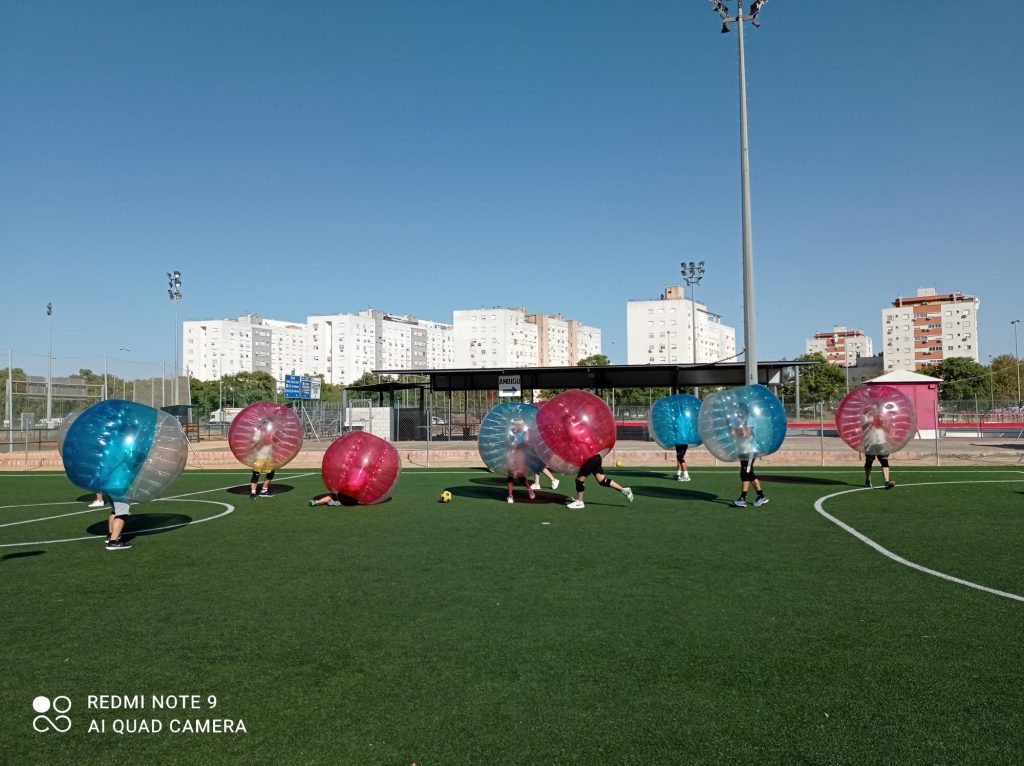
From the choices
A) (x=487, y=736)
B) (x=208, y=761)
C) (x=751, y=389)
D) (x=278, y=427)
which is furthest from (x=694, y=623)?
(x=278, y=427)

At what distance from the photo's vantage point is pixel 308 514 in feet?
47.5

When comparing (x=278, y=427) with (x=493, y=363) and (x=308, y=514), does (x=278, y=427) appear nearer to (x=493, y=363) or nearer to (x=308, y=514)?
(x=308, y=514)

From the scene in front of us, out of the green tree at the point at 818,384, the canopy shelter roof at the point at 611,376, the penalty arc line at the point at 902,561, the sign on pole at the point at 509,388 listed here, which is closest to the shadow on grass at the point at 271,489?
the sign on pole at the point at 509,388

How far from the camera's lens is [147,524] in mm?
13297

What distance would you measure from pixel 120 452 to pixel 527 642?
24.6ft

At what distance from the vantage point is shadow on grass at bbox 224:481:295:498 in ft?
60.4

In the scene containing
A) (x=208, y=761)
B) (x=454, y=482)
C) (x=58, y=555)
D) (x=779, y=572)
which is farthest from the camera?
(x=454, y=482)

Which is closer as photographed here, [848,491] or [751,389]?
[751,389]

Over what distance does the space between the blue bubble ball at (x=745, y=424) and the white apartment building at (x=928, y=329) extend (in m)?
158

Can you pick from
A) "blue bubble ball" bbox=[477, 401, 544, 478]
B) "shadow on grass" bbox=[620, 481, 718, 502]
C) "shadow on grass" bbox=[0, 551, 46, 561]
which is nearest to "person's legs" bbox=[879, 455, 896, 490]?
"shadow on grass" bbox=[620, 481, 718, 502]

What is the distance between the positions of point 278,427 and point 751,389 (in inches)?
430

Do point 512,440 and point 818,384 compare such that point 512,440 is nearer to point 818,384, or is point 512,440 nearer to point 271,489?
point 271,489

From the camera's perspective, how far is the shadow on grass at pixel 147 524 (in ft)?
40.9

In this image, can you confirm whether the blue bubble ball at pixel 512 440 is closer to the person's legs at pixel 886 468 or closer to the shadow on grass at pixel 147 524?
the shadow on grass at pixel 147 524
